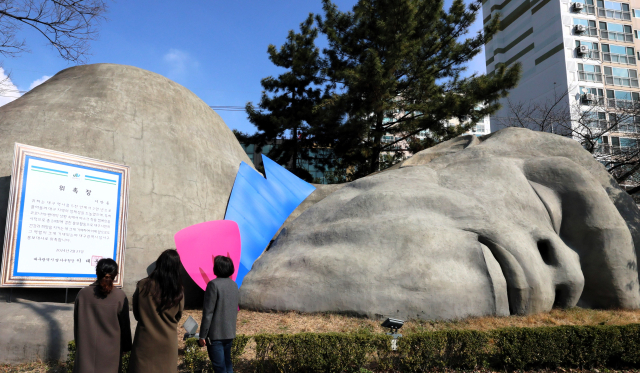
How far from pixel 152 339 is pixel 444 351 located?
3885 millimetres

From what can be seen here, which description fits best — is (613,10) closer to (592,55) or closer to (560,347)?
(592,55)

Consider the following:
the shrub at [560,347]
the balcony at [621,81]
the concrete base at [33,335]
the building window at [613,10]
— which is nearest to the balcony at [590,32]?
the building window at [613,10]

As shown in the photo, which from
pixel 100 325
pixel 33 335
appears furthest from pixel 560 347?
pixel 33 335

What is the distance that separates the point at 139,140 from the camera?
408 inches

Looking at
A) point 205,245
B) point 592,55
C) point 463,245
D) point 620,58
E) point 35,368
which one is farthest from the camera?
point 620,58

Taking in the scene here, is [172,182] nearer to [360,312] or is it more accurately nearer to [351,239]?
[351,239]

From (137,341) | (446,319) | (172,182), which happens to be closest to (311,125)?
(172,182)

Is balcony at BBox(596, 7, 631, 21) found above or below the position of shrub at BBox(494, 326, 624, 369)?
above

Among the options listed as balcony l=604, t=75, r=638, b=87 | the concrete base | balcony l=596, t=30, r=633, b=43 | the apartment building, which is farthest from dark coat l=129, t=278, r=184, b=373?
balcony l=596, t=30, r=633, b=43

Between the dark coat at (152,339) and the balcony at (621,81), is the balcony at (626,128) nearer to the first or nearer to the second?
the dark coat at (152,339)

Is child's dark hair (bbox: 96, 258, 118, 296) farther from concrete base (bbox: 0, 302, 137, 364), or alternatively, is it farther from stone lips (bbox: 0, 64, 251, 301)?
stone lips (bbox: 0, 64, 251, 301)

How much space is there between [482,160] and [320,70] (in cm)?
1269

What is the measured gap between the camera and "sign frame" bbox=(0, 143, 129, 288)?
7.08 metres

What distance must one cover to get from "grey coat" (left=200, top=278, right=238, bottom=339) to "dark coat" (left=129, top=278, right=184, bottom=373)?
0.49 meters
